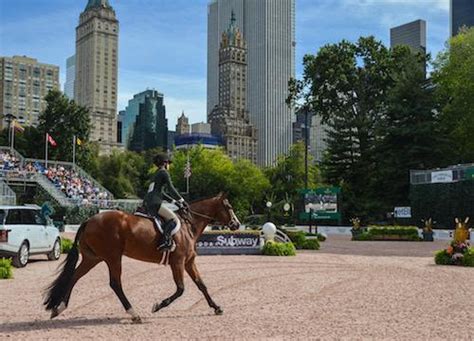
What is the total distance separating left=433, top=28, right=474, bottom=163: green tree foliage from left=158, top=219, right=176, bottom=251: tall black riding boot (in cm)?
5229

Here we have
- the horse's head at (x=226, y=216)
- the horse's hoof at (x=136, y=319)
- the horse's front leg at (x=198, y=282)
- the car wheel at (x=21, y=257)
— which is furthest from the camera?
the car wheel at (x=21, y=257)

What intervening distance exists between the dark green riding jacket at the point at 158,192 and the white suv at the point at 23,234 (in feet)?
32.8

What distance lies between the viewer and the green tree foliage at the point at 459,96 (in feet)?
192

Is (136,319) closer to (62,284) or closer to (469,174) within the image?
(62,284)

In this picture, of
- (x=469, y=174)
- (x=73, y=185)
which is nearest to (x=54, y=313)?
(x=469, y=174)

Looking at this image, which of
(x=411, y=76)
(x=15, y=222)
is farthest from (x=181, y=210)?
(x=411, y=76)

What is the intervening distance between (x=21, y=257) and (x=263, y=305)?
35.0ft

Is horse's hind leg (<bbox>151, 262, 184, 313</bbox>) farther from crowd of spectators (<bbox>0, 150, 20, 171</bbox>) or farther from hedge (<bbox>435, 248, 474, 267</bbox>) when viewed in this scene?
crowd of spectators (<bbox>0, 150, 20, 171</bbox>)

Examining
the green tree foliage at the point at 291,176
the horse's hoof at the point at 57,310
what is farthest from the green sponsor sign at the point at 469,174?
the horse's hoof at the point at 57,310

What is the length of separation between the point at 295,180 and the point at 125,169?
84.7ft

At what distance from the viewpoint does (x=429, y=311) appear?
11289 millimetres

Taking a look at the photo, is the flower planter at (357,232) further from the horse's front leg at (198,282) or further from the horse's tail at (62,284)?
the horse's tail at (62,284)

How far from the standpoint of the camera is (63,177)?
200ft

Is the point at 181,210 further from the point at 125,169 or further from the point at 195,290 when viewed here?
the point at 125,169
